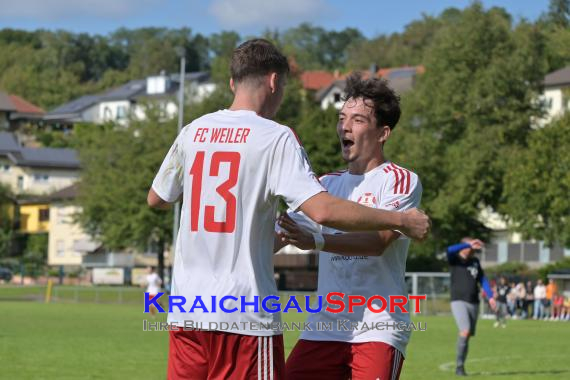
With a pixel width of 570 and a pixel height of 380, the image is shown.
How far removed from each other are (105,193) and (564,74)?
131ft

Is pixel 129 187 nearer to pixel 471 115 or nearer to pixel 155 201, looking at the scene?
pixel 471 115

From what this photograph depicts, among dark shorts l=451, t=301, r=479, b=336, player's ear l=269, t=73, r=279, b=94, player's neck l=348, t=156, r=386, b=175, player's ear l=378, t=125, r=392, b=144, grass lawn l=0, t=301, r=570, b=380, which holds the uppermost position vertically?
player's ear l=269, t=73, r=279, b=94

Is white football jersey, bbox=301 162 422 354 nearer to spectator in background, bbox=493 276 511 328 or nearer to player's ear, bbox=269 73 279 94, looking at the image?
player's ear, bbox=269 73 279 94

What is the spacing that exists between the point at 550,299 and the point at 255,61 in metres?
42.6

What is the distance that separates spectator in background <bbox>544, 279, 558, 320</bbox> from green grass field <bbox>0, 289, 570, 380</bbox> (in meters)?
11.4

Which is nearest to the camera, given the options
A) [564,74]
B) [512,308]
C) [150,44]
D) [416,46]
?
[512,308]

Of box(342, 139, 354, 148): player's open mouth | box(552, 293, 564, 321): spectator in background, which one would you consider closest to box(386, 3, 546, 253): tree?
box(552, 293, 564, 321): spectator in background

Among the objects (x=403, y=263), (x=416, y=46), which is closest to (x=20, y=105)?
(x=416, y=46)

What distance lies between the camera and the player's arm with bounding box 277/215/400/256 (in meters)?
5.91

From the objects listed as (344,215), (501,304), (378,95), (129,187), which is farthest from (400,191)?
(129,187)

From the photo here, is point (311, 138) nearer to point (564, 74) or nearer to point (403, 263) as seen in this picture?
point (564, 74)

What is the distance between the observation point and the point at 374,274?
6.59 meters

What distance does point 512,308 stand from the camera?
158 ft

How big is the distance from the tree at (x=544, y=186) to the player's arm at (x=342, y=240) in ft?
170
